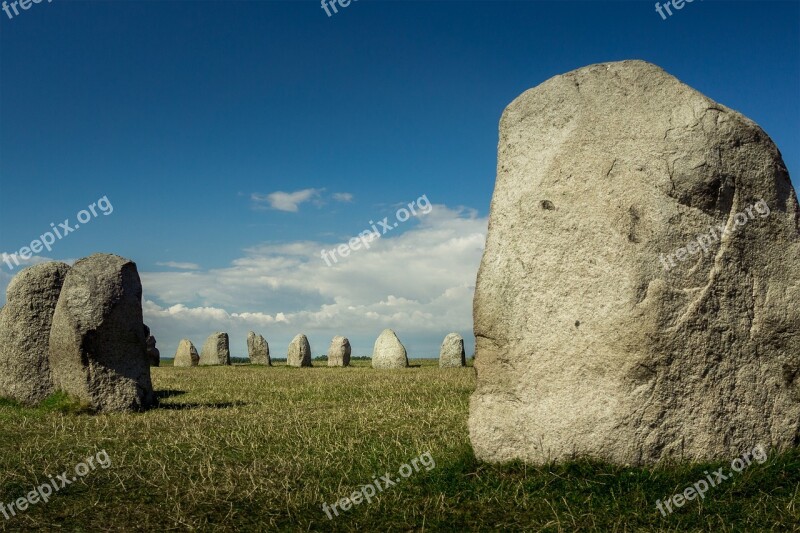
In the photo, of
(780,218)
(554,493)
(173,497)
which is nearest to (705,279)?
(780,218)

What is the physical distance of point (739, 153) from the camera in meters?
6.36

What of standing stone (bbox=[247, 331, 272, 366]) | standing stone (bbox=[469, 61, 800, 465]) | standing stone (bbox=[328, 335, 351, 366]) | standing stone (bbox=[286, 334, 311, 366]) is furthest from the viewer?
standing stone (bbox=[247, 331, 272, 366])

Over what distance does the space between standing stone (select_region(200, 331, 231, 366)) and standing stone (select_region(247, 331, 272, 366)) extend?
3.99ft

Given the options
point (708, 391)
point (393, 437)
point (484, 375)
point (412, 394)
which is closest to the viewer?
point (708, 391)

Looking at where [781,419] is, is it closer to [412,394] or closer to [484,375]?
[484,375]

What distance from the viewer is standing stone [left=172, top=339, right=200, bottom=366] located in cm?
3312

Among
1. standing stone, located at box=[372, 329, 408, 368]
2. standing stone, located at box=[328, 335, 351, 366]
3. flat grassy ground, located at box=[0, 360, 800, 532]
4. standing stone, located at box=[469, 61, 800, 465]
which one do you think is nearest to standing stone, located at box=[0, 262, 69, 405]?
flat grassy ground, located at box=[0, 360, 800, 532]

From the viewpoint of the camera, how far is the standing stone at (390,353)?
88.4 ft

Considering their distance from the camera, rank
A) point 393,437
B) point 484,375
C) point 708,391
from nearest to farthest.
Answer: point 708,391
point 484,375
point 393,437

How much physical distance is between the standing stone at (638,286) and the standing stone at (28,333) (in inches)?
369

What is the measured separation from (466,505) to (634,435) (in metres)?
1.56

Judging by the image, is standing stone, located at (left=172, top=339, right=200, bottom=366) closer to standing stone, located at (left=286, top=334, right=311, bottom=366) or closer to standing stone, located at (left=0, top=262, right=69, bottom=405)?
standing stone, located at (left=286, top=334, right=311, bottom=366)

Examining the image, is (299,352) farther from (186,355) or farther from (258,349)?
(186,355)

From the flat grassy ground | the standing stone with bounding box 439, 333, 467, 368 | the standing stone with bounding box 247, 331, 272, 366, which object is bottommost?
the flat grassy ground
